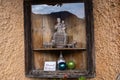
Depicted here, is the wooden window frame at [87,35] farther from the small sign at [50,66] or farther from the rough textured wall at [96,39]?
the small sign at [50,66]

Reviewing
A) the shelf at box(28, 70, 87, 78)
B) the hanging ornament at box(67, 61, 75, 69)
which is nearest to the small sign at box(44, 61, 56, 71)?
the shelf at box(28, 70, 87, 78)

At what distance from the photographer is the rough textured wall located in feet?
8.69

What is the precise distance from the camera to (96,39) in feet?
8.81

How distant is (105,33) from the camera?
8.75 ft

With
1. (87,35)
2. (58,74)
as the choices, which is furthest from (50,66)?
(87,35)

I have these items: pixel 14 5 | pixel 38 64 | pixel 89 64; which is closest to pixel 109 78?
pixel 89 64

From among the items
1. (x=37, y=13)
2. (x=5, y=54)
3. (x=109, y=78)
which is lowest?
(x=109, y=78)

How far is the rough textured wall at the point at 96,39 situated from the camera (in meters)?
2.65

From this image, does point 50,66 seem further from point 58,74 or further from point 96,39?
point 96,39

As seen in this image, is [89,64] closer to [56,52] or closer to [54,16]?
[56,52]

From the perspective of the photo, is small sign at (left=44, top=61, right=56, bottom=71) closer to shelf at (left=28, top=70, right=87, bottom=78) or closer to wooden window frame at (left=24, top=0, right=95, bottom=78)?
shelf at (left=28, top=70, right=87, bottom=78)

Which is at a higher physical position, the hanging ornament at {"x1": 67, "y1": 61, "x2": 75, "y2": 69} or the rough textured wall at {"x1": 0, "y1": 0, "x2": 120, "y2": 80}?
the rough textured wall at {"x1": 0, "y1": 0, "x2": 120, "y2": 80}

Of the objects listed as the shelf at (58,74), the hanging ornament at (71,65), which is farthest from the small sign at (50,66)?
the hanging ornament at (71,65)

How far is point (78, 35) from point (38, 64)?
45 cm
